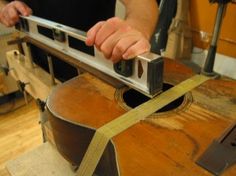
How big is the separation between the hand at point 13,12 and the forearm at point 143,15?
0.36m

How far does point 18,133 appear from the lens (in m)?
1.82

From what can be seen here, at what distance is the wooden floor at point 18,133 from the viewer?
65.4 inches

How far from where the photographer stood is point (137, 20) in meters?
0.82

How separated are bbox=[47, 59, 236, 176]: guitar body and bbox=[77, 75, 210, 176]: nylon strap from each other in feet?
0.04

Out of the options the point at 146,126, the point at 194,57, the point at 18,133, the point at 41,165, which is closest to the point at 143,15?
the point at 146,126

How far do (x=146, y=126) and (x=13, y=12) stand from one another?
2.21ft

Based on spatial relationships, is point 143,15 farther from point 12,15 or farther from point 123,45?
point 12,15

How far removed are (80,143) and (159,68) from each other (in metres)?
0.24

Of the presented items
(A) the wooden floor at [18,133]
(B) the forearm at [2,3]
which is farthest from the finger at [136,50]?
(A) the wooden floor at [18,133]

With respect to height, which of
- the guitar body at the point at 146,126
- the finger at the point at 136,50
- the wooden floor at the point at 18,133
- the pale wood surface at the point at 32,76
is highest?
the finger at the point at 136,50

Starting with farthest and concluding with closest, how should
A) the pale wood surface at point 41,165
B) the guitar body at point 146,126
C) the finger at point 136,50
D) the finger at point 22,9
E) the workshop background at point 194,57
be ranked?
the workshop background at point 194,57 → the finger at point 22,9 → the pale wood surface at point 41,165 → the finger at point 136,50 → the guitar body at point 146,126

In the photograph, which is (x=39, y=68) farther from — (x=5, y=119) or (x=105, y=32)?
(x=5, y=119)

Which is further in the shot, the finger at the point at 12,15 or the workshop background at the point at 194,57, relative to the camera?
the workshop background at the point at 194,57

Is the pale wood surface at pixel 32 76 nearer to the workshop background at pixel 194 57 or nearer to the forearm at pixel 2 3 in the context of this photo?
the forearm at pixel 2 3
